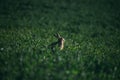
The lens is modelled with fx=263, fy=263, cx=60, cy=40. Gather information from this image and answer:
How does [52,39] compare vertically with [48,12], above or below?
below

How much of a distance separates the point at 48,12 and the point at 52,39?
12178 mm

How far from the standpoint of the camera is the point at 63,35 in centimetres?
1602

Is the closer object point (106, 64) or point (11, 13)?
point (106, 64)

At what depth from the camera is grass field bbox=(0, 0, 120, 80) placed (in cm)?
766

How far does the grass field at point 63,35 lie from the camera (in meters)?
7.66

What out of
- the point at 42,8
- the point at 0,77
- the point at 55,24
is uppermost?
the point at 42,8

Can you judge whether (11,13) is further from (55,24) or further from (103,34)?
(103,34)

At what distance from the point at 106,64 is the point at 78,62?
1.07 m

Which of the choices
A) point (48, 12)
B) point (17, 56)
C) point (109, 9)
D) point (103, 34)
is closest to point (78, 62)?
point (17, 56)

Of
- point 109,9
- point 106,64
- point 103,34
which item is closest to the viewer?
point 106,64

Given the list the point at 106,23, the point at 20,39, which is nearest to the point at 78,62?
the point at 20,39

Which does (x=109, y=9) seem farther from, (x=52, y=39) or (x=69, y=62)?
(x=69, y=62)

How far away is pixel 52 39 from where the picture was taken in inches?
535

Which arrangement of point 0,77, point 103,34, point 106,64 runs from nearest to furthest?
point 0,77 → point 106,64 → point 103,34
